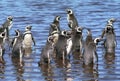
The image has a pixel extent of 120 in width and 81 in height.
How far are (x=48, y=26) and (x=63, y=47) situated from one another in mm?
6275

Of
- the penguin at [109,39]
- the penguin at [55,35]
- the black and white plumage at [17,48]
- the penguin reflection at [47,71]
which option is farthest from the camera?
the penguin at [109,39]

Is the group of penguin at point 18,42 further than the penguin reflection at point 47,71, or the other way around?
the group of penguin at point 18,42

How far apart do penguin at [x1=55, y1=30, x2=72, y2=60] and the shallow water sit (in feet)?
0.97

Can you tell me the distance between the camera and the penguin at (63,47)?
1634 cm

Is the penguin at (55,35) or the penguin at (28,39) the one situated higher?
the penguin at (55,35)

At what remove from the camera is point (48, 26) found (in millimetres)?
22531

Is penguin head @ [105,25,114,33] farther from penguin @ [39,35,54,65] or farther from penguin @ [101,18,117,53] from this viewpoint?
penguin @ [39,35,54,65]

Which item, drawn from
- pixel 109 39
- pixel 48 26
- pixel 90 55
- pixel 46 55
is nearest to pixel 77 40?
pixel 109 39

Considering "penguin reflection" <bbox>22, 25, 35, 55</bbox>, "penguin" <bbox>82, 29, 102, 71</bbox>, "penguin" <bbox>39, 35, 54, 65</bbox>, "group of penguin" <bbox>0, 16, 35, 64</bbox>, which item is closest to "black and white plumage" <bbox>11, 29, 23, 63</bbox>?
"group of penguin" <bbox>0, 16, 35, 64</bbox>

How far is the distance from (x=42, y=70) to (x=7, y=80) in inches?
58.3

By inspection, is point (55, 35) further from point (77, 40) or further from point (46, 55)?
point (46, 55)

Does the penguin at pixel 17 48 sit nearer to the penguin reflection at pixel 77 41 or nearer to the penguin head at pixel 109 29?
the penguin reflection at pixel 77 41

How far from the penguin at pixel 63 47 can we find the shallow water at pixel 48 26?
11.7 inches

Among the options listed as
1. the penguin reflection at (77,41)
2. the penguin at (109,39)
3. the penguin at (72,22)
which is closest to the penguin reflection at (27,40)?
the penguin reflection at (77,41)
